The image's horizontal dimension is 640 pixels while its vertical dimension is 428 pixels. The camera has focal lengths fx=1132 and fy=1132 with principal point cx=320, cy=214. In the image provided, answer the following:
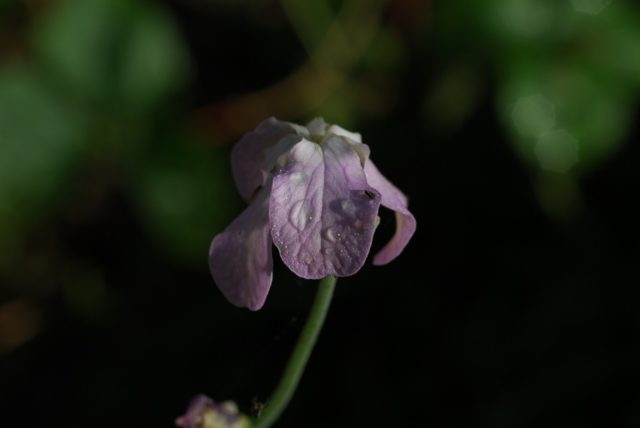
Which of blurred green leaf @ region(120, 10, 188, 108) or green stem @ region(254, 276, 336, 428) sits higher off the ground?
green stem @ region(254, 276, 336, 428)

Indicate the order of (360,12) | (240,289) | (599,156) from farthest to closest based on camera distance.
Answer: (360,12) < (599,156) < (240,289)

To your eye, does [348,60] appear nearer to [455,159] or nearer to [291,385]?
[455,159]

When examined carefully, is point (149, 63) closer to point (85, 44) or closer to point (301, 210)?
point (85, 44)

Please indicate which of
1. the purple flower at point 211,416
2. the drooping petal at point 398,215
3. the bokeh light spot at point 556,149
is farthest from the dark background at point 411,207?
the drooping petal at point 398,215

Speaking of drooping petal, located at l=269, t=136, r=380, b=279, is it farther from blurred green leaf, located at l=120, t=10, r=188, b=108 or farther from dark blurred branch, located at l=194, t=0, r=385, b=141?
dark blurred branch, located at l=194, t=0, r=385, b=141

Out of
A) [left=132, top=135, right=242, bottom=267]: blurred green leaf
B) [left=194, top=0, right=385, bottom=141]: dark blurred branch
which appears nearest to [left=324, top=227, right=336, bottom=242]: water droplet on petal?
[left=132, top=135, right=242, bottom=267]: blurred green leaf

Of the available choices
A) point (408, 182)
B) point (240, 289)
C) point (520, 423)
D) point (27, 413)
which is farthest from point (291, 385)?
point (27, 413)
